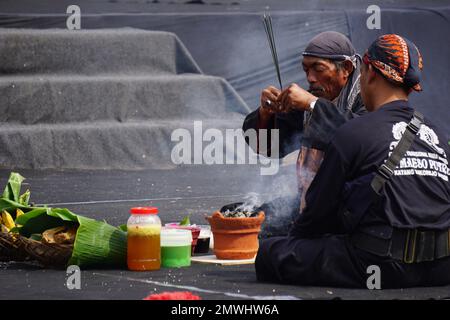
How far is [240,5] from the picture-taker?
603 inches

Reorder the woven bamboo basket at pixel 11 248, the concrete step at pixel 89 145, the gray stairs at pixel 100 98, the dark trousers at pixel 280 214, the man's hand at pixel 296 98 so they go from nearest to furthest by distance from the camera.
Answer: the man's hand at pixel 296 98 → the woven bamboo basket at pixel 11 248 → the dark trousers at pixel 280 214 → the concrete step at pixel 89 145 → the gray stairs at pixel 100 98

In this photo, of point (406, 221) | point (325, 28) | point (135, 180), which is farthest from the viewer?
point (325, 28)

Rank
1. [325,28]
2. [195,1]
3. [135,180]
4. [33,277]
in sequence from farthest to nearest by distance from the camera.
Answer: [195,1]
[325,28]
[135,180]
[33,277]

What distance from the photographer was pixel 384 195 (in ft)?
16.8

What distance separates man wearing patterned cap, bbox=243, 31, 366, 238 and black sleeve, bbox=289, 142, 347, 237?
46cm

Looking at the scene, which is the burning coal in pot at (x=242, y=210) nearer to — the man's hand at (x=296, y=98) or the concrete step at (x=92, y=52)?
the man's hand at (x=296, y=98)

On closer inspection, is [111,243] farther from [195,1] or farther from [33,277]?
[195,1]

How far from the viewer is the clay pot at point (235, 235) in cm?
605

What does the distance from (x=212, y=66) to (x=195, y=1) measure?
4.53 feet

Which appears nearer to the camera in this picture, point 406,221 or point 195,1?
point 406,221

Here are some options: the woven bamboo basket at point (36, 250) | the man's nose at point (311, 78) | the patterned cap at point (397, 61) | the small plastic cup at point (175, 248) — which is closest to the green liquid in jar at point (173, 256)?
the small plastic cup at point (175, 248)

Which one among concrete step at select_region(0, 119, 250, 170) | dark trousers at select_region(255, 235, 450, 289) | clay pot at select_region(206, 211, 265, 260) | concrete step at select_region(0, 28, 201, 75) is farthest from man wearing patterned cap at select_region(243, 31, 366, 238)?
concrete step at select_region(0, 28, 201, 75)

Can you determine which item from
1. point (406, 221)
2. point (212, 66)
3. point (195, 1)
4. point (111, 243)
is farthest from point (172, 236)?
point (195, 1)

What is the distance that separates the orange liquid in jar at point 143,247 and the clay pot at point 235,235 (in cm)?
37
